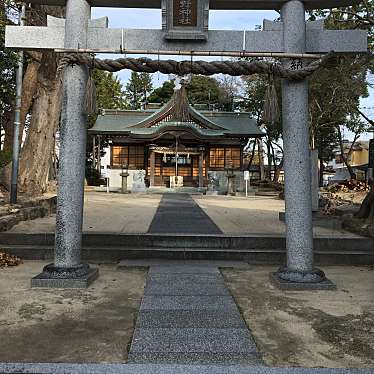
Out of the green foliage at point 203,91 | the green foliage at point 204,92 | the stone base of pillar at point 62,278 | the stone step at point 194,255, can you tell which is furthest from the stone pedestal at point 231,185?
the stone base of pillar at point 62,278

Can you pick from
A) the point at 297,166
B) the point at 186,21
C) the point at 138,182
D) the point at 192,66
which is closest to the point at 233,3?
the point at 186,21

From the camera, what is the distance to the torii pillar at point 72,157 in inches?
204

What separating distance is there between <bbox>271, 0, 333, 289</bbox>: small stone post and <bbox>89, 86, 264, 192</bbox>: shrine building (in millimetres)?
23770

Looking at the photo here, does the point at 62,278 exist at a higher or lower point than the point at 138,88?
lower

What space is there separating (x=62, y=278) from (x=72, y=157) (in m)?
1.58

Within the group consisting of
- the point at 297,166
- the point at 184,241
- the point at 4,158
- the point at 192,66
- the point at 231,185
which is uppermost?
the point at 192,66

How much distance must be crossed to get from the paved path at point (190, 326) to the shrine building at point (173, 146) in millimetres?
24103

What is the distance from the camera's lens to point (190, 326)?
3600mm

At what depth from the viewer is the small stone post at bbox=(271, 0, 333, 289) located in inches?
204

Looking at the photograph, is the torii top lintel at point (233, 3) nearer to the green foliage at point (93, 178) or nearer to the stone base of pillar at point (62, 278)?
the stone base of pillar at point (62, 278)

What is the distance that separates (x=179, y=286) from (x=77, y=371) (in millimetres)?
2326

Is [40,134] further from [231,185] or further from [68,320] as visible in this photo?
[231,185]

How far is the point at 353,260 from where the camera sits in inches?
260

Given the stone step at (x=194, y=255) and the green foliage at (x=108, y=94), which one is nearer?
the stone step at (x=194, y=255)
